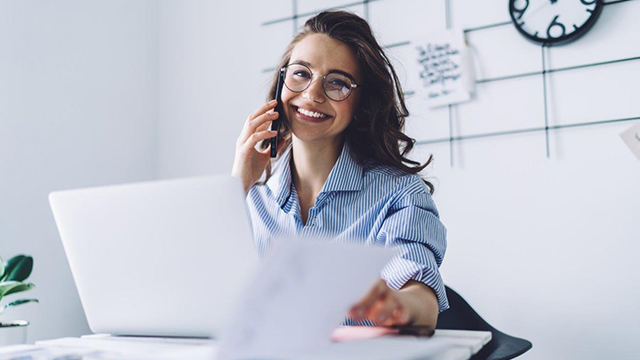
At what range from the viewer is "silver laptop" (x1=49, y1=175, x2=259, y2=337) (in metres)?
0.69

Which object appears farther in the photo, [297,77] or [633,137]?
[633,137]

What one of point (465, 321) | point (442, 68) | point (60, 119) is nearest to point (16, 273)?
point (60, 119)

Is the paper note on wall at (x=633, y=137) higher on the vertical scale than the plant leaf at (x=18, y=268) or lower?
higher

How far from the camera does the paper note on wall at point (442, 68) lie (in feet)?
6.64

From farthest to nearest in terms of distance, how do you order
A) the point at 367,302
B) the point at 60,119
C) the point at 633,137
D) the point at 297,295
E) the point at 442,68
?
1. the point at 60,119
2. the point at 442,68
3. the point at 633,137
4. the point at 367,302
5. the point at 297,295

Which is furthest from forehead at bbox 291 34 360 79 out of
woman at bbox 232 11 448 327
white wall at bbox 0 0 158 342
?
white wall at bbox 0 0 158 342

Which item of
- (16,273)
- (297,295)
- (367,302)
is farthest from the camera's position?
(16,273)

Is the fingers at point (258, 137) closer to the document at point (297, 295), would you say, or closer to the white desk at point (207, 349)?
the white desk at point (207, 349)

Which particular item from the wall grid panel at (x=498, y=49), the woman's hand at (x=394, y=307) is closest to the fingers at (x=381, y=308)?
the woman's hand at (x=394, y=307)

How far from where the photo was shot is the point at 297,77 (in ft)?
4.46

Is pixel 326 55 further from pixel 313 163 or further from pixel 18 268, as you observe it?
pixel 18 268

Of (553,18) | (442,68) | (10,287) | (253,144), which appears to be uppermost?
(553,18)

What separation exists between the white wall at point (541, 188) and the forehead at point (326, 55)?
0.77 m

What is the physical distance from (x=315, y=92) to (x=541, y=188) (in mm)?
952
